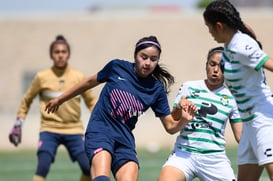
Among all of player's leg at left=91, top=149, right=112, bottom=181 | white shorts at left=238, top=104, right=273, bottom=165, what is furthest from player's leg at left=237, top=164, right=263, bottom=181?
player's leg at left=91, top=149, right=112, bottom=181

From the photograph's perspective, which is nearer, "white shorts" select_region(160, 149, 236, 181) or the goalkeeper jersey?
"white shorts" select_region(160, 149, 236, 181)

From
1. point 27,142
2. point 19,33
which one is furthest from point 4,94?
point 27,142

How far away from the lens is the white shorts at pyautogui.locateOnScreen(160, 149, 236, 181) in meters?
7.63

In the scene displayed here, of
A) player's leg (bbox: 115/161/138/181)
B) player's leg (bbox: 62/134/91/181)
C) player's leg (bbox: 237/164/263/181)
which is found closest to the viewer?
player's leg (bbox: 237/164/263/181)

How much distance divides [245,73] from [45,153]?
4450mm

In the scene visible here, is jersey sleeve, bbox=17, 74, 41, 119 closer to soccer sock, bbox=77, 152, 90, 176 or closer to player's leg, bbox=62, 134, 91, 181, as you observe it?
player's leg, bbox=62, 134, 91, 181

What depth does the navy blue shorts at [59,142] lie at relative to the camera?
10688mm

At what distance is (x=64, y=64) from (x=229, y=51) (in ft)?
15.0

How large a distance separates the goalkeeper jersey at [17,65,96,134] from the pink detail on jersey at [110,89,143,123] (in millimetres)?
3346

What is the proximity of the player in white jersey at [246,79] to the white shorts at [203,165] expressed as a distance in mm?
774

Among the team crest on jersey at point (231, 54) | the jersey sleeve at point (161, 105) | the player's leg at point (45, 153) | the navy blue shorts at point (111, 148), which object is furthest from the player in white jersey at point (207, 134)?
the player's leg at point (45, 153)

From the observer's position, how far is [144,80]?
7715 mm

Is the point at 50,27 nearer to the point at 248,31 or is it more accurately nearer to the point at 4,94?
the point at 4,94

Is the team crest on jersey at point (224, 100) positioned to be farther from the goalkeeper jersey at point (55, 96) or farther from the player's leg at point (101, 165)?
the goalkeeper jersey at point (55, 96)
